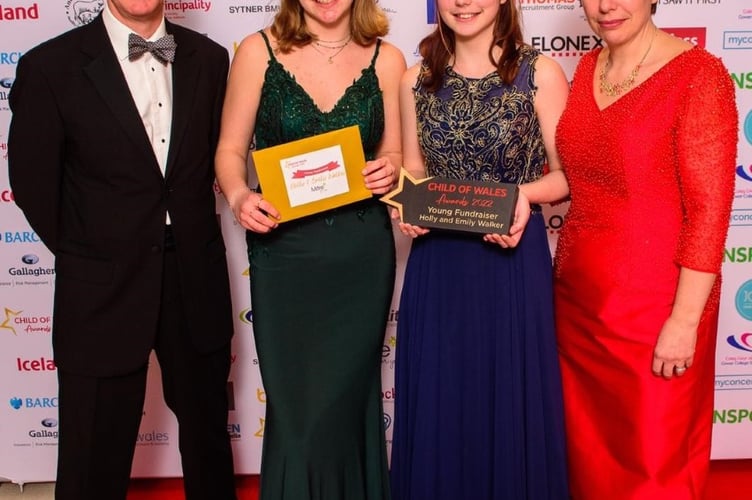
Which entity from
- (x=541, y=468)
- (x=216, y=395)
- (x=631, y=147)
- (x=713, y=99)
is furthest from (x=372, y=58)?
(x=541, y=468)

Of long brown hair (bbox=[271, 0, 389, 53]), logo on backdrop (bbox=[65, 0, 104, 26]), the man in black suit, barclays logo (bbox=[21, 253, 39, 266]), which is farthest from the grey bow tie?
barclays logo (bbox=[21, 253, 39, 266])

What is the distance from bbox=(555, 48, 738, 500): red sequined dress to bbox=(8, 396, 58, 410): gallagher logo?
86.3 inches

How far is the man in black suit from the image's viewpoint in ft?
6.40

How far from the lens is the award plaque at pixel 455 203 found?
1.89 metres

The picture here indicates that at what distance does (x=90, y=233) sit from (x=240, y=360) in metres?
1.23

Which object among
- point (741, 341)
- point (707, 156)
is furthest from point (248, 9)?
point (741, 341)

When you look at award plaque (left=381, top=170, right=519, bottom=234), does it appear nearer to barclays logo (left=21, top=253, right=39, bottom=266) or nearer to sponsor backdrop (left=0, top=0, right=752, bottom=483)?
sponsor backdrop (left=0, top=0, right=752, bottom=483)

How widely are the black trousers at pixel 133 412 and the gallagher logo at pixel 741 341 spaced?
2.07 metres

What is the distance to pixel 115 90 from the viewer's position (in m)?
1.95

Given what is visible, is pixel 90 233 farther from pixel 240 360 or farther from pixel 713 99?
pixel 713 99

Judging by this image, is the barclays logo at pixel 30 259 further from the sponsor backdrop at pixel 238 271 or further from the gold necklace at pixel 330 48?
the gold necklace at pixel 330 48

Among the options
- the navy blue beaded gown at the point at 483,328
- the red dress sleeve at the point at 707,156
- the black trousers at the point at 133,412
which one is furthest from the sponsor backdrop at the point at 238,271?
the red dress sleeve at the point at 707,156

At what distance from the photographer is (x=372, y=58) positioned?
218 centimetres

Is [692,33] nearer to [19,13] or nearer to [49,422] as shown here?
[19,13]
